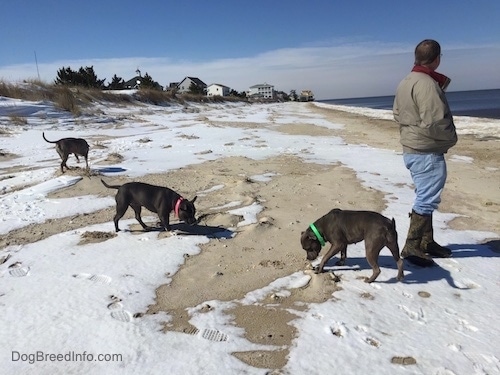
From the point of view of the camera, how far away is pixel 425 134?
365 centimetres

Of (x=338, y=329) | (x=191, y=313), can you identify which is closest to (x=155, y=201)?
(x=191, y=313)

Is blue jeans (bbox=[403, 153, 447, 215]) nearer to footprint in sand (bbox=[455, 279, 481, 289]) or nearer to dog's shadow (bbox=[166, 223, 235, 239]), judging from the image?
footprint in sand (bbox=[455, 279, 481, 289])

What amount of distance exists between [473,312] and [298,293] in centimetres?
144

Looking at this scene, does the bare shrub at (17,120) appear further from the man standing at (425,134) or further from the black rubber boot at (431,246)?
the black rubber boot at (431,246)

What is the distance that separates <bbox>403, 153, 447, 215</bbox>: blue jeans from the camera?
377 cm

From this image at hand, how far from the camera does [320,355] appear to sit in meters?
2.57

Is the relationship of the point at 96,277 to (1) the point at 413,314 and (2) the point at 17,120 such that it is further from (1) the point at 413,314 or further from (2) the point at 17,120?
(2) the point at 17,120

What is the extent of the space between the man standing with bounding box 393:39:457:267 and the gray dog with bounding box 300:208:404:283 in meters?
0.60

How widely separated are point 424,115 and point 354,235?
52.1 inches

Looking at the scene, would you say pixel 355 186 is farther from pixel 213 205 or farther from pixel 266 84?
pixel 266 84

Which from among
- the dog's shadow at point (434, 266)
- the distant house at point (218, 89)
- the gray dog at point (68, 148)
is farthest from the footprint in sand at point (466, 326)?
the distant house at point (218, 89)

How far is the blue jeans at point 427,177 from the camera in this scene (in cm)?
377

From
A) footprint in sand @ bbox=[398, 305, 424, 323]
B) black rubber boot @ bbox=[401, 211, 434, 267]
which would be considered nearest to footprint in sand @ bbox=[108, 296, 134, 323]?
footprint in sand @ bbox=[398, 305, 424, 323]

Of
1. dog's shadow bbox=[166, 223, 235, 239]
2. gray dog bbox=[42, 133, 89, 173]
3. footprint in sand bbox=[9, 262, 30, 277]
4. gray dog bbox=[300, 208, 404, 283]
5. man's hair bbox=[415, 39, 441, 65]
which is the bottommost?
dog's shadow bbox=[166, 223, 235, 239]
